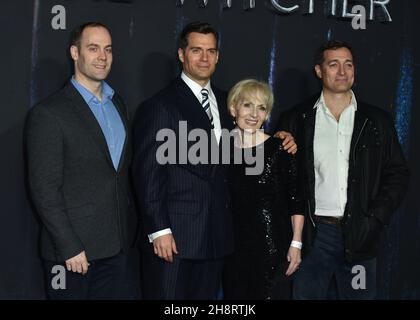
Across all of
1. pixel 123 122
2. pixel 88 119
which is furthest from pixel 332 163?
pixel 88 119

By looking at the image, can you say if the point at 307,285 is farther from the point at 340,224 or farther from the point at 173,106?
the point at 173,106

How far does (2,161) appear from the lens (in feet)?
11.9

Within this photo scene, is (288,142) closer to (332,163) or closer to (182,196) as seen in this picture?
(332,163)

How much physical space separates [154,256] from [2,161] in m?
1.00

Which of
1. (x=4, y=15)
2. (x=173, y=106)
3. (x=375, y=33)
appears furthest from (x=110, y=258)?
(x=375, y=33)

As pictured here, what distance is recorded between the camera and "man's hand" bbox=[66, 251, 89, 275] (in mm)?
3098

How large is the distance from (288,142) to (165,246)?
2.72 feet

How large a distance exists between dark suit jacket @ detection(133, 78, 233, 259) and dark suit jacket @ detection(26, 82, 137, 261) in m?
0.15

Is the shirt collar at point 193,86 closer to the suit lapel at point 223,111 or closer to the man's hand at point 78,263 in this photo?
the suit lapel at point 223,111

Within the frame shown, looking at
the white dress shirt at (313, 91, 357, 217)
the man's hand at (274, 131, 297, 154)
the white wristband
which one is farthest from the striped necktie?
the white wristband

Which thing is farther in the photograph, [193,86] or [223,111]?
[223,111]

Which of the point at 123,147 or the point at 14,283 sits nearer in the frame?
the point at 123,147

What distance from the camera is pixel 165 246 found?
325 centimetres

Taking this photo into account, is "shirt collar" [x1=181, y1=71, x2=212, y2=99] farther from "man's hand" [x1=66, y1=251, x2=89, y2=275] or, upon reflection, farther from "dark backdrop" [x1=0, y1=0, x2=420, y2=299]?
"man's hand" [x1=66, y1=251, x2=89, y2=275]
